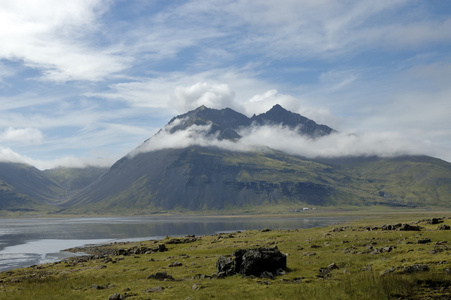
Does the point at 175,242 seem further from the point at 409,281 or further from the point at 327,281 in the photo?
the point at 409,281

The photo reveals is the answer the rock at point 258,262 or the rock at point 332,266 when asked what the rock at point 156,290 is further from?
the rock at point 332,266

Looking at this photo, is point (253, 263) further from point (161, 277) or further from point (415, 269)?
point (415, 269)

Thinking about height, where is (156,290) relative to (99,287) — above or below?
above

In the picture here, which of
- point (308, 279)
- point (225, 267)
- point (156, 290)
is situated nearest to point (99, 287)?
point (156, 290)

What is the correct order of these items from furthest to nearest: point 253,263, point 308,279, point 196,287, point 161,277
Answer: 1. point 161,277
2. point 253,263
3. point 308,279
4. point 196,287

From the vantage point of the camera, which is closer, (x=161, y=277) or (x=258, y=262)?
(x=258, y=262)

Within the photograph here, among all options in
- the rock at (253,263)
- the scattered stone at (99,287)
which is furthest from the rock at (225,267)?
the scattered stone at (99,287)

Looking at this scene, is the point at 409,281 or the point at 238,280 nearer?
the point at 409,281

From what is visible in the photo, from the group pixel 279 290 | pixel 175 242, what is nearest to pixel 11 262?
pixel 175 242

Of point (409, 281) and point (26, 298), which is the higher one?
point (409, 281)

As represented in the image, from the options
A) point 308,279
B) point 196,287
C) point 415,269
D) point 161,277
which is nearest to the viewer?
point 415,269

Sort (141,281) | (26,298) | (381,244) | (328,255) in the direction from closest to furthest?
(26,298) → (141,281) → (328,255) → (381,244)

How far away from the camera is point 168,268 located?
53500mm

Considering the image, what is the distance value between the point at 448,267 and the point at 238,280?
2071 cm
